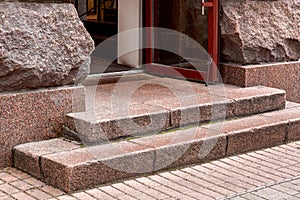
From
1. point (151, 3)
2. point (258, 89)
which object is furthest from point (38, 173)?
point (151, 3)

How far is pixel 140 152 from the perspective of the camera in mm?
5277

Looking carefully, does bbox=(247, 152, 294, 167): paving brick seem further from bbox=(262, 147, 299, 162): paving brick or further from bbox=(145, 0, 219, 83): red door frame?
bbox=(145, 0, 219, 83): red door frame

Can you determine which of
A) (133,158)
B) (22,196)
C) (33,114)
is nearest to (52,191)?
(22,196)

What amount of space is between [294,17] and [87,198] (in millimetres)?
4301

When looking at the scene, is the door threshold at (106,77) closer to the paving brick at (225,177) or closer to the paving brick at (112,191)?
the paving brick at (225,177)

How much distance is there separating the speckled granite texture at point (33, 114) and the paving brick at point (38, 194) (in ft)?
2.07

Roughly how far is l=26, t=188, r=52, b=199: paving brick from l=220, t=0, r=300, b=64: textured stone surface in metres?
3.36

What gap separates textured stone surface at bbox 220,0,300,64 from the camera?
741cm

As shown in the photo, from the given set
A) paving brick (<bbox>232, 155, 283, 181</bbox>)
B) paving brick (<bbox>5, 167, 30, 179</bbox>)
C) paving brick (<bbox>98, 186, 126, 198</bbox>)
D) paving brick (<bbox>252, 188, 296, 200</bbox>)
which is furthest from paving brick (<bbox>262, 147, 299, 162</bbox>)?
paving brick (<bbox>5, 167, 30, 179</bbox>)

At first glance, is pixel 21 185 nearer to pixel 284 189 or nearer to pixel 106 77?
pixel 284 189

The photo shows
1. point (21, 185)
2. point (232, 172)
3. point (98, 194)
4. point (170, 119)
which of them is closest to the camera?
point (98, 194)

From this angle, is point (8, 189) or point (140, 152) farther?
point (140, 152)

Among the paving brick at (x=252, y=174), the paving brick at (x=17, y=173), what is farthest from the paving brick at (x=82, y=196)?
the paving brick at (x=252, y=174)

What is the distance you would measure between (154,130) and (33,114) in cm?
112
